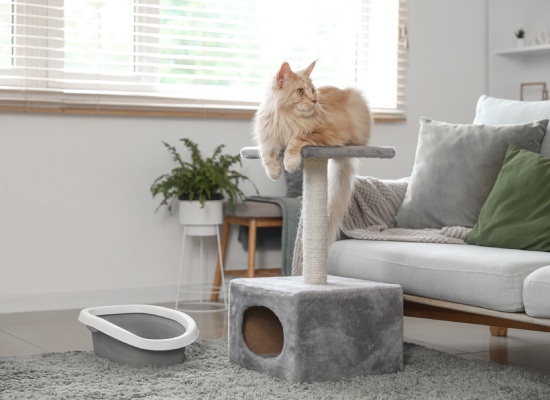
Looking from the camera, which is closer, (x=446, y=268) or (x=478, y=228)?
(x=446, y=268)

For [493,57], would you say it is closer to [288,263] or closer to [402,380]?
[288,263]

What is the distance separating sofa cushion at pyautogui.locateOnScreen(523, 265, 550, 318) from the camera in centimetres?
243

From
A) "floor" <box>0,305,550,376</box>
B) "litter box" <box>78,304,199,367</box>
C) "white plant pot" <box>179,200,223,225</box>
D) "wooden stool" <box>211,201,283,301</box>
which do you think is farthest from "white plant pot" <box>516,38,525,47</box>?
"litter box" <box>78,304,199,367</box>

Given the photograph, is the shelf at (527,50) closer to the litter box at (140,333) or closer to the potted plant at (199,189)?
the potted plant at (199,189)

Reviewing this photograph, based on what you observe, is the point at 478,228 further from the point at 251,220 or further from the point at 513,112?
the point at 251,220

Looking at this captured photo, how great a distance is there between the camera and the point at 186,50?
4527 millimetres

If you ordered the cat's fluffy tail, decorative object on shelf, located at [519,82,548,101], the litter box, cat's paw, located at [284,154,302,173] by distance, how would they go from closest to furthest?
cat's paw, located at [284,154,302,173]
the litter box
the cat's fluffy tail
decorative object on shelf, located at [519,82,548,101]

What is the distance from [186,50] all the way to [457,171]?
1.80 metres

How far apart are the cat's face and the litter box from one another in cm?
78

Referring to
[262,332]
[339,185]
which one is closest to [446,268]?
[339,185]

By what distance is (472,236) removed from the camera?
3.08 meters

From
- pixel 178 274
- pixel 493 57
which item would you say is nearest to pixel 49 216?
pixel 178 274

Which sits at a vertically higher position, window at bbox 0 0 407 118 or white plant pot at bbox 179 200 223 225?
window at bbox 0 0 407 118

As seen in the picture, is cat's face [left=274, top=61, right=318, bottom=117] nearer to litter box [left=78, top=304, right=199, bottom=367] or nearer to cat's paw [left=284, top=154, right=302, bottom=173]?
cat's paw [left=284, top=154, right=302, bottom=173]
